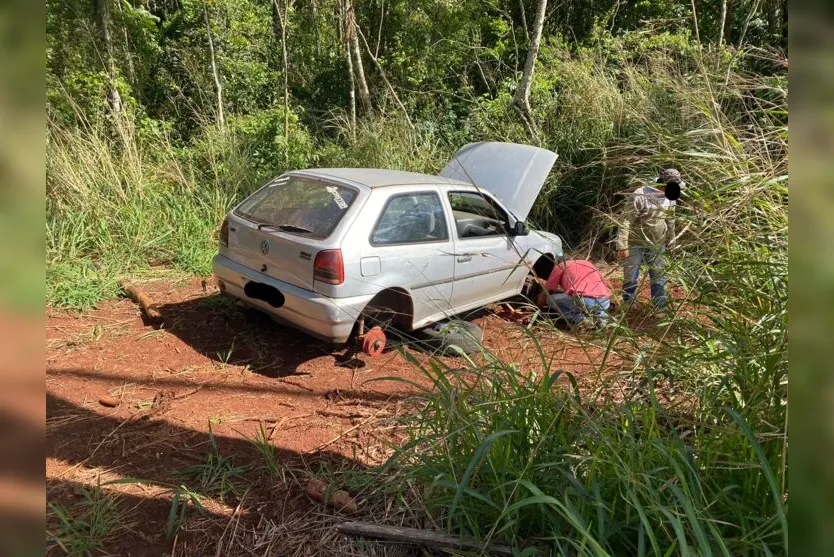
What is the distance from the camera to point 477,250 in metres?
5.99

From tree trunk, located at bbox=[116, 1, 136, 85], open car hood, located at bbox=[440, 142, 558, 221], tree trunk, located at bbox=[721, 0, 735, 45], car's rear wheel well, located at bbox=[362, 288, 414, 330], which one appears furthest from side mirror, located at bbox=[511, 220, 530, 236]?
tree trunk, located at bbox=[721, 0, 735, 45]

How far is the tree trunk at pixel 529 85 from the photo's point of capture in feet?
35.4

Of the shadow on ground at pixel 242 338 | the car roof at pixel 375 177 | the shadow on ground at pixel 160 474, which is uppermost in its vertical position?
the car roof at pixel 375 177

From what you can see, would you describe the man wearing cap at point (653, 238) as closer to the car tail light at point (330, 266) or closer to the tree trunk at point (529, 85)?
the car tail light at point (330, 266)

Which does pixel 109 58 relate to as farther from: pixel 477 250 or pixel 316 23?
pixel 477 250

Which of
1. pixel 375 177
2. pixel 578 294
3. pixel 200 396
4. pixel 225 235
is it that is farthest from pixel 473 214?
pixel 200 396

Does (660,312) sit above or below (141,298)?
above

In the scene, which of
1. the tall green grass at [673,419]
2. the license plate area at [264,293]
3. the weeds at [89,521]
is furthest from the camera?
the license plate area at [264,293]

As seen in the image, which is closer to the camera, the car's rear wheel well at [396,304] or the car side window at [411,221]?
the car side window at [411,221]

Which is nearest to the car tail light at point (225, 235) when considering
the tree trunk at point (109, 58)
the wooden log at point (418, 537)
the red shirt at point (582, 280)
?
the red shirt at point (582, 280)

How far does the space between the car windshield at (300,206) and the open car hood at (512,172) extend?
202cm

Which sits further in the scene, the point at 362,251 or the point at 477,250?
the point at 477,250

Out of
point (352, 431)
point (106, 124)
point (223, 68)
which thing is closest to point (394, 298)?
point (352, 431)

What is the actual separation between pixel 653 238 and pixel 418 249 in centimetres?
213
